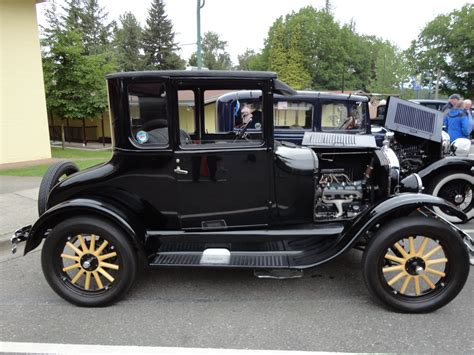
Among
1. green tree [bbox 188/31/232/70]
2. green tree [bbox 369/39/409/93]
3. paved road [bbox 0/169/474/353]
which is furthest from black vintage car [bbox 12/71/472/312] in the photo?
green tree [bbox 188/31/232/70]

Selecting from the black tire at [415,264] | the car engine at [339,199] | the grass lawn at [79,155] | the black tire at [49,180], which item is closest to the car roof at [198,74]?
the car engine at [339,199]

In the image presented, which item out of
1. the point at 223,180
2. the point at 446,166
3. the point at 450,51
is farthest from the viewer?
the point at 450,51

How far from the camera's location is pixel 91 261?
329cm

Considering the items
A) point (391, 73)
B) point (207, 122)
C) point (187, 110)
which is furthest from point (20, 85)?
point (391, 73)

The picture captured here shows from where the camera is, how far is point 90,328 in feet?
9.83

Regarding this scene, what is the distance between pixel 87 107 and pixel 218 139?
541 inches

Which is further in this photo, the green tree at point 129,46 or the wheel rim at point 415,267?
the green tree at point 129,46

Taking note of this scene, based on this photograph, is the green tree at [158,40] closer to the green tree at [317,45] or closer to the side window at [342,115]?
the green tree at [317,45]

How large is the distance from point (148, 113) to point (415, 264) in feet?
8.34

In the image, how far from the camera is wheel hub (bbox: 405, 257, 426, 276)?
3.12m

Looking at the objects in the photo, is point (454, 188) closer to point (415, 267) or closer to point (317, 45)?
point (415, 267)

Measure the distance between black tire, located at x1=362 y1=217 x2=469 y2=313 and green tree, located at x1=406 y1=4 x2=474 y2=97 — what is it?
→ 3398 cm

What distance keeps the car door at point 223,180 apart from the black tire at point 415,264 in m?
0.97

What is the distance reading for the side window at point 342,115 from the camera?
302 inches
